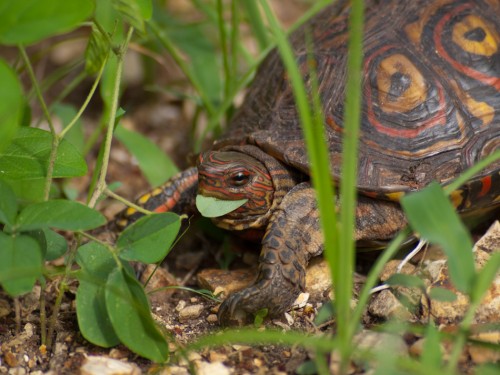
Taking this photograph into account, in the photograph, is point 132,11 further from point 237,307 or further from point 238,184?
point 237,307

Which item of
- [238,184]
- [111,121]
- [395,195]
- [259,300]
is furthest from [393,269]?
[111,121]

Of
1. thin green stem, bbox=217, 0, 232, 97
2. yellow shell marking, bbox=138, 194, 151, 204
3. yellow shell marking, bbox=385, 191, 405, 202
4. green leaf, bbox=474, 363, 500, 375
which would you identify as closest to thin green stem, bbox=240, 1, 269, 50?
thin green stem, bbox=217, 0, 232, 97

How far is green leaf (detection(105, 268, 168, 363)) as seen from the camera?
1.72 metres

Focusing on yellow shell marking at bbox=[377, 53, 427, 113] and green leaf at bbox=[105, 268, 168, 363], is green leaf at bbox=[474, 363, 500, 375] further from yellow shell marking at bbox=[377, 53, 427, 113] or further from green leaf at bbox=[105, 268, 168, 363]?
yellow shell marking at bbox=[377, 53, 427, 113]

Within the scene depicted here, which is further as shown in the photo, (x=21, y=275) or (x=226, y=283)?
(x=226, y=283)

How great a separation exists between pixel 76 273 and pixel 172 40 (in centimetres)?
217

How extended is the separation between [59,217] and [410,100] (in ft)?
4.42

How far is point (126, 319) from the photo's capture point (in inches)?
68.3

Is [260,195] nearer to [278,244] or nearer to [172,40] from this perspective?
[278,244]

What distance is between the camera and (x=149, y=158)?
3.05m

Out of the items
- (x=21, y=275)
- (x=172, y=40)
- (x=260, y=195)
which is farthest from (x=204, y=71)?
(x=21, y=275)

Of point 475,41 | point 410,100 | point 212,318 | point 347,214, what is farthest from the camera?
point 475,41

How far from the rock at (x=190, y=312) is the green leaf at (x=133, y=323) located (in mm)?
424

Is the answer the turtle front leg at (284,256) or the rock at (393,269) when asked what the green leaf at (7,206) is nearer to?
the turtle front leg at (284,256)
